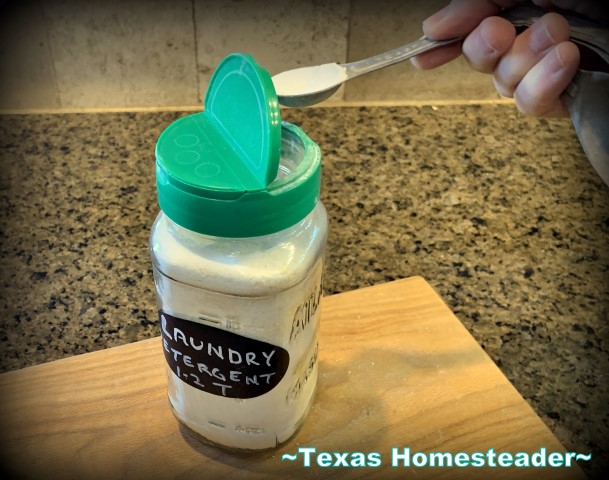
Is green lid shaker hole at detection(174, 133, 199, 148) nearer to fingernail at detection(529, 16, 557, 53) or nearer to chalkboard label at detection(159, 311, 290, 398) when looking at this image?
chalkboard label at detection(159, 311, 290, 398)

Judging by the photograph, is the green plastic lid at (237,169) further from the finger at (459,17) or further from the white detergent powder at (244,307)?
the finger at (459,17)

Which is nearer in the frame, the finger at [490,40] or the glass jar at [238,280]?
the glass jar at [238,280]

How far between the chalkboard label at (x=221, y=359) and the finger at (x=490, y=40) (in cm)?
27

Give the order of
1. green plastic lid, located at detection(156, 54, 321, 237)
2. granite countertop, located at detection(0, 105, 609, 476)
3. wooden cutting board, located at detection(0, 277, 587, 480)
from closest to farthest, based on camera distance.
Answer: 1. green plastic lid, located at detection(156, 54, 321, 237)
2. wooden cutting board, located at detection(0, 277, 587, 480)
3. granite countertop, located at detection(0, 105, 609, 476)

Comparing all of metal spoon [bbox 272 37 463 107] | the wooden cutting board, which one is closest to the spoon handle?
metal spoon [bbox 272 37 463 107]

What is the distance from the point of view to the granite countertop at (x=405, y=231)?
0.58 meters

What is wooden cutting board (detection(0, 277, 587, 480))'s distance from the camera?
1.48ft

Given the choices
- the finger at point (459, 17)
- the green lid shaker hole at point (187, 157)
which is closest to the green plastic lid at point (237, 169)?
the green lid shaker hole at point (187, 157)

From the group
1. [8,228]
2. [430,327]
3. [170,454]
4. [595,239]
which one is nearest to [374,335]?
[430,327]

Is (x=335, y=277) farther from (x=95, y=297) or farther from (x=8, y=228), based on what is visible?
(x=8, y=228)

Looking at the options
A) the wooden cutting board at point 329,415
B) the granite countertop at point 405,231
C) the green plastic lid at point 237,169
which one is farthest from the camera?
the granite countertop at point 405,231

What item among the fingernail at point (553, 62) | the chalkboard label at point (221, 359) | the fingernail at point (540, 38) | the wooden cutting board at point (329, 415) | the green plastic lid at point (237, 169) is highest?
the fingernail at point (540, 38)

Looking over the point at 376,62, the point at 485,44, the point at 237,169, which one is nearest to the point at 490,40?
the point at 485,44

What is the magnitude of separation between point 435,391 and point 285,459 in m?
0.13
